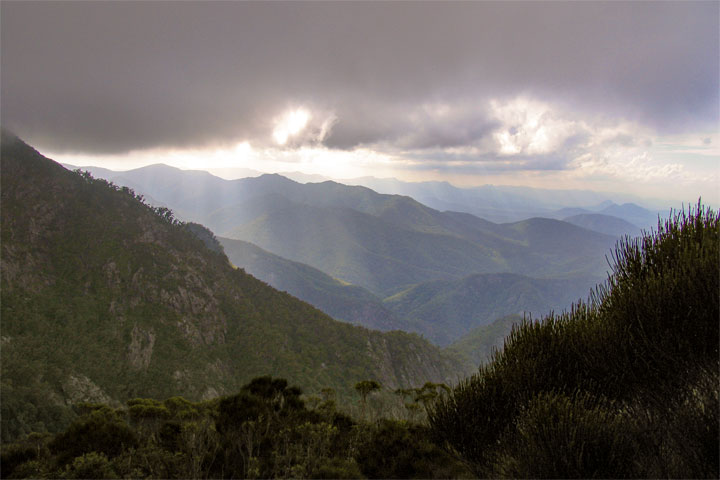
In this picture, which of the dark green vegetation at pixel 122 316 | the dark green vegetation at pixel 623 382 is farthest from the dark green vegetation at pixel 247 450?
the dark green vegetation at pixel 122 316

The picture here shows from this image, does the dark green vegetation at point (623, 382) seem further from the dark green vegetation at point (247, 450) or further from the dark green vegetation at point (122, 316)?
the dark green vegetation at point (122, 316)

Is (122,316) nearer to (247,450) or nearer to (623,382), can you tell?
(247,450)

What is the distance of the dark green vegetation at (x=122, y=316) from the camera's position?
276 ft

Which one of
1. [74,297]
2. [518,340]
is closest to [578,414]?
[518,340]

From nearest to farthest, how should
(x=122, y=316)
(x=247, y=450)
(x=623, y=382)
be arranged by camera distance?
(x=623, y=382) → (x=247, y=450) → (x=122, y=316)

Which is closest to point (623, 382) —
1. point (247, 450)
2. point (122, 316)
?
point (247, 450)

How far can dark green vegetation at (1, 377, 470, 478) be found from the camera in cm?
1334

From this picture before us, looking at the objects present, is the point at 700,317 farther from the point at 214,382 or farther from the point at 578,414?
the point at 214,382

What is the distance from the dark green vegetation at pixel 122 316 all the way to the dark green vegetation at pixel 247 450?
7334cm

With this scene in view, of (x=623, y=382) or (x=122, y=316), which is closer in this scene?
(x=623, y=382)

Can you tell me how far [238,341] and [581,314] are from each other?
125 meters

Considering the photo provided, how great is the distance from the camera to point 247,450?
1475 cm

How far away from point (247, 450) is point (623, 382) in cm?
1378

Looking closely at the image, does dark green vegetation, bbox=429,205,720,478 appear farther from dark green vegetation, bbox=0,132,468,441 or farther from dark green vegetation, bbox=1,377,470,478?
dark green vegetation, bbox=0,132,468,441
